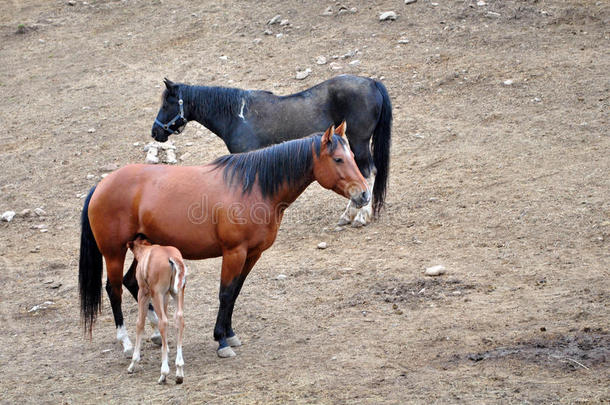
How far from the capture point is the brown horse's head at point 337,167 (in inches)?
249

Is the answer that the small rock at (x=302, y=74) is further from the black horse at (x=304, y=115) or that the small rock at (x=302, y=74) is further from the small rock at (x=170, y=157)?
the black horse at (x=304, y=115)

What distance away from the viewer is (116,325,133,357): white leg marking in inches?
253

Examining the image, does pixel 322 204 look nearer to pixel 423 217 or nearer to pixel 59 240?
→ pixel 423 217

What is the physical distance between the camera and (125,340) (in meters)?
6.50

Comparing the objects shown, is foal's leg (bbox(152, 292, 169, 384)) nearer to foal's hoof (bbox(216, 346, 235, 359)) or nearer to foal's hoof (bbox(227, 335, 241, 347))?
foal's hoof (bbox(216, 346, 235, 359))

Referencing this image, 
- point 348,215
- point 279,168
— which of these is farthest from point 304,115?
point 279,168

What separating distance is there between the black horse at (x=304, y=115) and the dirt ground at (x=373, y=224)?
2.47 ft

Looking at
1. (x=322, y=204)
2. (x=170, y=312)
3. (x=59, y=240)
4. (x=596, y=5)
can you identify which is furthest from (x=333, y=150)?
(x=596, y=5)

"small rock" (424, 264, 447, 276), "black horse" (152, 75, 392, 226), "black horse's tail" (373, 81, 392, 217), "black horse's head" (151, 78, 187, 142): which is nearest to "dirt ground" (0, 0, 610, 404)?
"small rock" (424, 264, 447, 276)

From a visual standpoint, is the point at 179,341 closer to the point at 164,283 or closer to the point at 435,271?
the point at 164,283

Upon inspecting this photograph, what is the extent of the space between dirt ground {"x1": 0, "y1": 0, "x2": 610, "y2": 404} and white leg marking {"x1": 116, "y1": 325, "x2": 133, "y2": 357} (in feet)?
0.67

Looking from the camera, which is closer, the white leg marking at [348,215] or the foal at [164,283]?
the foal at [164,283]

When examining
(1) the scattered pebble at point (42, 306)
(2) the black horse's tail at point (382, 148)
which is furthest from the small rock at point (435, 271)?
(1) the scattered pebble at point (42, 306)

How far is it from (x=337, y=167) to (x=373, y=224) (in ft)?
11.2
